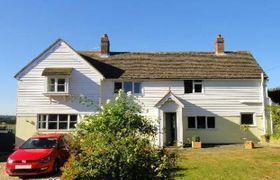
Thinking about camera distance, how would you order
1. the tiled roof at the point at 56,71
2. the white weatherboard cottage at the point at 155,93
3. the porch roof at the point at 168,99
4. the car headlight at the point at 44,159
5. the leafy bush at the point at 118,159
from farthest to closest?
the white weatherboard cottage at the point at 155,93, the tiled roof at the point at 56,71, the porch roof at the point at 168,99, the car headlight at the point at 44,159, the leafy bush at the point at 118,159

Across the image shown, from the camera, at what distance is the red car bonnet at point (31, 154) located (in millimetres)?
14797

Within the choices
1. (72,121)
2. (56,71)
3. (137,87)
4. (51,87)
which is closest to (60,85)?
(51,87)

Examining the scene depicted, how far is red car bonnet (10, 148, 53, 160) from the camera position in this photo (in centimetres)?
1480

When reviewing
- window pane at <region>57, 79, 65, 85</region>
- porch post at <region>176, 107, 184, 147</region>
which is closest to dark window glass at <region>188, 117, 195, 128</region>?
porch post at <region>176, 107, 184, 147</region>

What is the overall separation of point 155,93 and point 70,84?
24.1 feet

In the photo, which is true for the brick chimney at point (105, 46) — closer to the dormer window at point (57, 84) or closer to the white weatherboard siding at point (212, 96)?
the white weatherboard siding at point (212, 96)

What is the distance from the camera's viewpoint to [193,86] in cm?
2928

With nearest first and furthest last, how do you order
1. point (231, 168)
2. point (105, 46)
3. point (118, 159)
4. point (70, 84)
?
1. point (118, 159)
2. point (231, 168)
3. point (70, 84)
4. point (105, 46)

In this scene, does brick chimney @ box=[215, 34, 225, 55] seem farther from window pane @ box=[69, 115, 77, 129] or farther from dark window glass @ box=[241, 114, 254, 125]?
window pane @ box=[69, 115, 77, 129]

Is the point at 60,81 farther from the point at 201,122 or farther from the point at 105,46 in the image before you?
the point at 201,122

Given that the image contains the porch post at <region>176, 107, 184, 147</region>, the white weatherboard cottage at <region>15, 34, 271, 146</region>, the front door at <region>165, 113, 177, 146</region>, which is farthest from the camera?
the front door at <region>165, 113, 177, 146</region>

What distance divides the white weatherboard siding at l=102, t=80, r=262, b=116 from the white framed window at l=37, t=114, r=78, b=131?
343 cm

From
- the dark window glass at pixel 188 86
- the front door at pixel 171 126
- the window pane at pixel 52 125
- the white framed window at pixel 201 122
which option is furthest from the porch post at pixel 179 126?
the window pane at pixel 52 125

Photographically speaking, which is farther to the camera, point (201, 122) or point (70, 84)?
point (201, 122)
